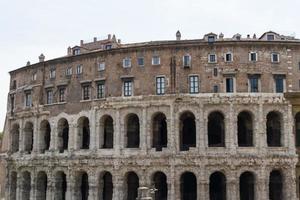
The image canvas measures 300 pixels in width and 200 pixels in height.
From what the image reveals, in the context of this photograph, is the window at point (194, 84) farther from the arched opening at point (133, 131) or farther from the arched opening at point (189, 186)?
the arched opening at point (189, 186)

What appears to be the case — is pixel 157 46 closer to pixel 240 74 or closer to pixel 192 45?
pixel 192 45

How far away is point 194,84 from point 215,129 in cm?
363

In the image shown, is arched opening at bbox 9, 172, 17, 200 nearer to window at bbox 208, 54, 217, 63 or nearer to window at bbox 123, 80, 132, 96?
window at bbox 123, 80, 132, 96

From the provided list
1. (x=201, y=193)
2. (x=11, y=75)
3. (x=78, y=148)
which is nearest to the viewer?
(x=201, y=193)

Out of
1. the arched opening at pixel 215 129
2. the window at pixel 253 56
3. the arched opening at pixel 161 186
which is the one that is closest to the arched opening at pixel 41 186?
the arched opening at pixel 161 186

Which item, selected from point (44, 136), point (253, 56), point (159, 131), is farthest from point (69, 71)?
point (253, 56)

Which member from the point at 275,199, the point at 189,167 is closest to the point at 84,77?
the point at 189,167

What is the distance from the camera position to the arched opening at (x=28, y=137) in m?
37.2

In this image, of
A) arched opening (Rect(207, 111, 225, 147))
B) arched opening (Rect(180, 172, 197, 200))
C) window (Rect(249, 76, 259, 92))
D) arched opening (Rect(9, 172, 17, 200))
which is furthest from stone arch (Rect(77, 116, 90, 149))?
window (Rect(249, 76, 259, 92))

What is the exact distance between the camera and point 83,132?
114ft

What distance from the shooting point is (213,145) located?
Result: 102ft

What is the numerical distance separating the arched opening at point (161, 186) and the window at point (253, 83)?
835 centimetres

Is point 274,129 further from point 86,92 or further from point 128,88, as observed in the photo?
point 86,92

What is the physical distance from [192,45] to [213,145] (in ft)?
22.7
